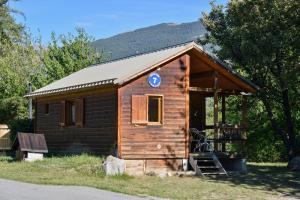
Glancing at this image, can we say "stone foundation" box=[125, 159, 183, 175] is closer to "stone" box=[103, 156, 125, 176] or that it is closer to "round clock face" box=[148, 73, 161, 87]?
"stone" box=[103, 156, 125, 176]

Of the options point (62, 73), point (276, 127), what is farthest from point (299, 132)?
point (62, 73)

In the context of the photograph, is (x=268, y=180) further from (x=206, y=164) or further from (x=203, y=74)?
(x=203, y=74)

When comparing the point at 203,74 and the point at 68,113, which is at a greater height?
the point at 203,74

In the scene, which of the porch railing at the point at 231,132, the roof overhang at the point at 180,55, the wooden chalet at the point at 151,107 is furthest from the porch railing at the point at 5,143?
the porch railing at the point at 231,132

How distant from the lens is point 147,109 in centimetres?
2373

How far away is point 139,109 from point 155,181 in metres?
3.70

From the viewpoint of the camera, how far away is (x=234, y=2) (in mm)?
28125

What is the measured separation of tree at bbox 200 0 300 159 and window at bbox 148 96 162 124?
5.30 m

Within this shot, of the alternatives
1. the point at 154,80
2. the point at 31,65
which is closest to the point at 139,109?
the point at 154,80

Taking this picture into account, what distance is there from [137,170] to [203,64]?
5542 millimetres

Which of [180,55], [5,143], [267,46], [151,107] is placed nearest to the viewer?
[151,107]

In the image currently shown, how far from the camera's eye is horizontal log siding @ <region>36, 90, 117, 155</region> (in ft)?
78.9

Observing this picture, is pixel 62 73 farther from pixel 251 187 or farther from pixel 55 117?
pixel 251 187

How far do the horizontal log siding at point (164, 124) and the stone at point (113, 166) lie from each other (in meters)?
1.29
